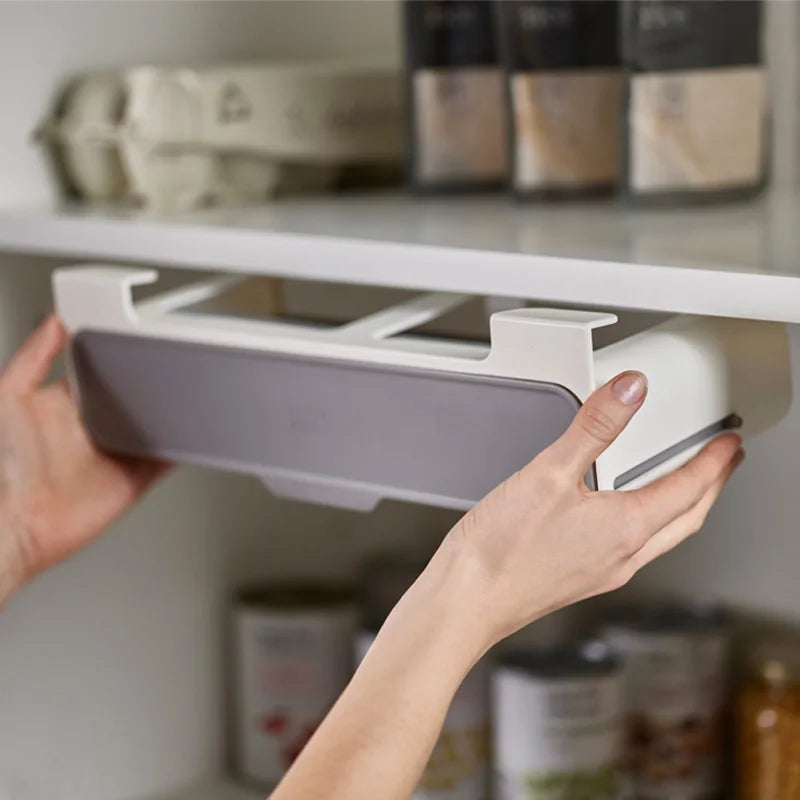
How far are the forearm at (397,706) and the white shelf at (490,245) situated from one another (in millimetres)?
162

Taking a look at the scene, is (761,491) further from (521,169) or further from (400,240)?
(400,240)

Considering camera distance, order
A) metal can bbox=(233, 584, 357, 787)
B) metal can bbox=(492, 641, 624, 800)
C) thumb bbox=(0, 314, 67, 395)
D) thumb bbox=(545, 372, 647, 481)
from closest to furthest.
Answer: thumb bbox=(545, 372, 647, 481) < thumb bbox=(0, 314, 67, 395) < metal can bbox=(492, 641, 624, 800) < metal can bbox=(233, 584, 357, 787)

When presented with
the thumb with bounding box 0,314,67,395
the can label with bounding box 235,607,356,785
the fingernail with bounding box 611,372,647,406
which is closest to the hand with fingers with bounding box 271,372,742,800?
the fingernail with bounding box 611,372,647,406

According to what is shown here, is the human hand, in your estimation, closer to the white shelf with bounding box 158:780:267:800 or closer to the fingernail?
the fingernail

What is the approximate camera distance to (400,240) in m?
0.80

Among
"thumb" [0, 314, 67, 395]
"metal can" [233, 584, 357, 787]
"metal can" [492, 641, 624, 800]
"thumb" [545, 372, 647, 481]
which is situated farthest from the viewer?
"metal can" [233, 584, 357, 787]

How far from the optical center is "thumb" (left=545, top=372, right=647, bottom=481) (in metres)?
0.66

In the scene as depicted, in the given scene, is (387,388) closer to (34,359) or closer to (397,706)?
(397,706)

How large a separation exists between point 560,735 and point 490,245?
0.46m

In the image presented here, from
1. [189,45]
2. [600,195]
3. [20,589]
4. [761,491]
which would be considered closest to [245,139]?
[189,45]

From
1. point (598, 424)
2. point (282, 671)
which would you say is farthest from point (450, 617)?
point (282, 671)

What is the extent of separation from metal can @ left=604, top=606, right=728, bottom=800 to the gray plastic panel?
1.36 feet

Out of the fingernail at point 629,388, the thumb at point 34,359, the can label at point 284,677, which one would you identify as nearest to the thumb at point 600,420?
the fingernail at point 629,388

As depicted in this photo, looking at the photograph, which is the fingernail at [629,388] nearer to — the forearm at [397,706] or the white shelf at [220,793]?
the forearm at [397,706]
